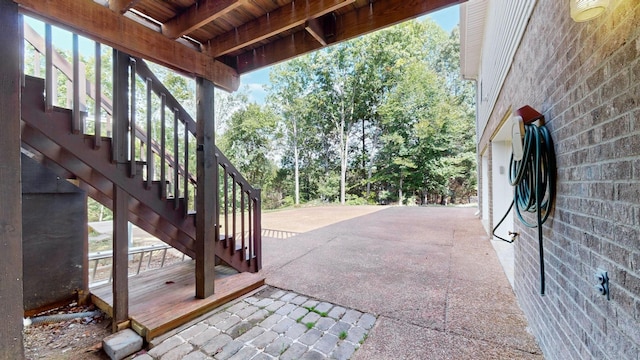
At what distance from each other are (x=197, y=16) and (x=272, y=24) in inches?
23.7

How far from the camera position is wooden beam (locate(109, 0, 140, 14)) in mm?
1938

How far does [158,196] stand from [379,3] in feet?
8.66

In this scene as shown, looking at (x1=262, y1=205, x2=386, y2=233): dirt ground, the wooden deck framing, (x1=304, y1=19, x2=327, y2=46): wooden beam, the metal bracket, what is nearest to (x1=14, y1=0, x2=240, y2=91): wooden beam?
(x1=304, y1=19, x2=327, y2=46): wooden beam

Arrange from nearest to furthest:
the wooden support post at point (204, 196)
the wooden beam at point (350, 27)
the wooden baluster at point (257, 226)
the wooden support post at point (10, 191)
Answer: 1. the wooden support post at point (10, 191)
2. the wooden beam at point (350, 27)
3. the wooden support post at point (204, 196)
4. the wooden baluster at point (257, 226)

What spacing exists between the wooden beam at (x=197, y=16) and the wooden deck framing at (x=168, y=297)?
2.45m

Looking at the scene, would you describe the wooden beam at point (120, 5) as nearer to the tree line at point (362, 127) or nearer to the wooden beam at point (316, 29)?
the wooden beam at point (316, 29)

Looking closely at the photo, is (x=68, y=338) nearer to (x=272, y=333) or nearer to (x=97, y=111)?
(x=272, y=333)

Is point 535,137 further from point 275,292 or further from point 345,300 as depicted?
point 275,292

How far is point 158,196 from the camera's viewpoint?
2547 millimetres

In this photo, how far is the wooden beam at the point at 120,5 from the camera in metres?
1.94

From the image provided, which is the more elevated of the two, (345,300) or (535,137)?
(535,137)

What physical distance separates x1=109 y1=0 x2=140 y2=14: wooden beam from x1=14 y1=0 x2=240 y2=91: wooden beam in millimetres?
41

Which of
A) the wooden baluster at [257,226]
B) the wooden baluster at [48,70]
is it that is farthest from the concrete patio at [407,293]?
the wooden baluster at [48,70]

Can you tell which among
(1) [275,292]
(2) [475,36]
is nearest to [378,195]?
(2) [475,36]
